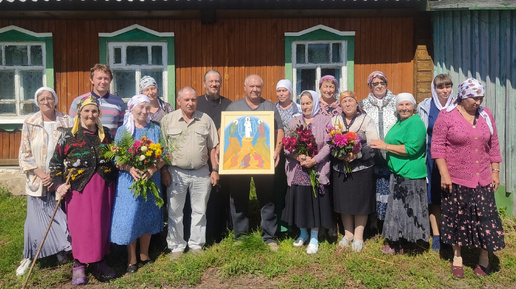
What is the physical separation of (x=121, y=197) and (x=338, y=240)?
2.50 metres

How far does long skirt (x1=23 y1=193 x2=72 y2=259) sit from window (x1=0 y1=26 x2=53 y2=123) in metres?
3.63

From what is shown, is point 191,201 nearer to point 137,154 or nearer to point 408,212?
point 137,154

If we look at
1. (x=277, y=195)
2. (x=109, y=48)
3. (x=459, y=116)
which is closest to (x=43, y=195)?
(x=277, y=195)

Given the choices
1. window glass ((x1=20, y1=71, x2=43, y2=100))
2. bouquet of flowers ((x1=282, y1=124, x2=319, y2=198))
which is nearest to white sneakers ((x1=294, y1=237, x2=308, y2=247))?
bouquet of flowers ((x1=282, y1=124, x2=319, y2=198))

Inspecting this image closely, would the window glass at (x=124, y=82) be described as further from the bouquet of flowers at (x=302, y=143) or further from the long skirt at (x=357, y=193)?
the long skirt at (x=357, y=193)

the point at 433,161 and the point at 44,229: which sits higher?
the point at 433,161

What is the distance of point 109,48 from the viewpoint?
7332 millimetres

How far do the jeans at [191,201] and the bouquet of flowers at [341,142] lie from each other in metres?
1.39

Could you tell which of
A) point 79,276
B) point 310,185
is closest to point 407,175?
point 310,185

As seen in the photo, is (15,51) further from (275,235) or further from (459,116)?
(459,116)

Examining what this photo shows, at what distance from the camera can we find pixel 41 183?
4.29 metres

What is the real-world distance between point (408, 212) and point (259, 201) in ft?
5.34

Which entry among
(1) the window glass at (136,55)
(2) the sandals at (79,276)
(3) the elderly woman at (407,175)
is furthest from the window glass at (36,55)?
(3) the elderly woman at (407,175)

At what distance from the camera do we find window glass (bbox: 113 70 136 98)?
7.43 m
